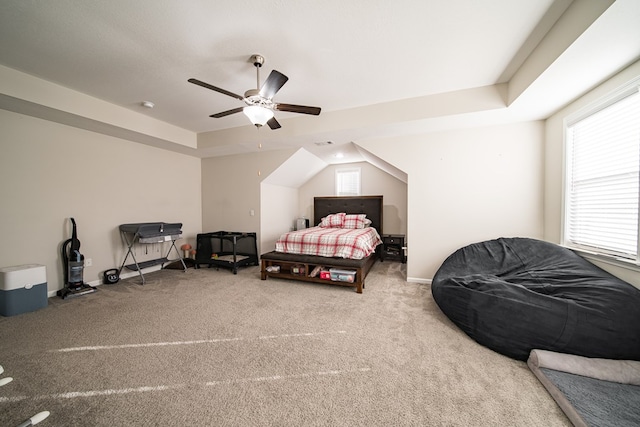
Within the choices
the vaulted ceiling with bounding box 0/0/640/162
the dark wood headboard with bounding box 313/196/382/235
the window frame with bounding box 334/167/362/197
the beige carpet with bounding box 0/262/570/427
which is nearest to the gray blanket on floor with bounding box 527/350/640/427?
the beige carpet with bounding box 0/262/570/427

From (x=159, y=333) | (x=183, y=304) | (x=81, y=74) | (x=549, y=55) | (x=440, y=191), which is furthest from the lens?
(x=440, y=191)

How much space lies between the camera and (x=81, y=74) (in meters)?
2.50

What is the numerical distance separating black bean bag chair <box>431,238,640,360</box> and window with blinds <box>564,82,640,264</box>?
0.98 ft

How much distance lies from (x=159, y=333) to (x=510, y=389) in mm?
2791

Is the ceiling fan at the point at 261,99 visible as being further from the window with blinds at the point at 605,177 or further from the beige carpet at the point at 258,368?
the window with blinds at the point at 605,177

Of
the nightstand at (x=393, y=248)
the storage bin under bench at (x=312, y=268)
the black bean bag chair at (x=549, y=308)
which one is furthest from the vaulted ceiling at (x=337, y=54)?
the nightstand at (x=393, y=248)

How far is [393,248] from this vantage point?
4969 millimetres

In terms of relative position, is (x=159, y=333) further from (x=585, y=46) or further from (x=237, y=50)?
(x=585, y=46)

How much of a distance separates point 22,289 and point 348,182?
5345 millimetres

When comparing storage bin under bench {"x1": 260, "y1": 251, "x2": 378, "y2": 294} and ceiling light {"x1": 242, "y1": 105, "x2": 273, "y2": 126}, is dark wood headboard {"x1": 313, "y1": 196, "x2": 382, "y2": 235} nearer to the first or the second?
storage bin under bench {"x1": 260, "y1": 251, "x2": 378, "y2": 294}

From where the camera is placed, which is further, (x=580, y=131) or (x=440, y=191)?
(x=440, y=191)

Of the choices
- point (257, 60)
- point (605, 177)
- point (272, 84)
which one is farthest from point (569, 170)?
point (257, 60)

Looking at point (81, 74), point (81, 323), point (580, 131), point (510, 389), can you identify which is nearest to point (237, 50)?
point (81, 74)

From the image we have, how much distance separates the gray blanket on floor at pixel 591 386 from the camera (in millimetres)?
1207
